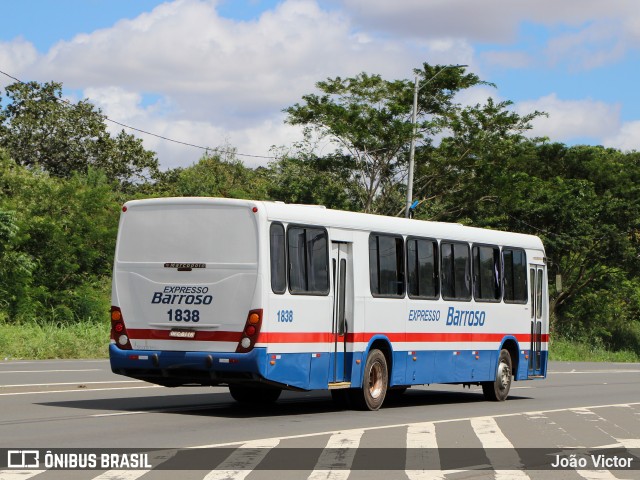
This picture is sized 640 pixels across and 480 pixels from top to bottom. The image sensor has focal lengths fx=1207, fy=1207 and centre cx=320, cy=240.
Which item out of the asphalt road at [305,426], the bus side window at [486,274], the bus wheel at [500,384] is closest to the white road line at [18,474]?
the asphalt road at [305,426]

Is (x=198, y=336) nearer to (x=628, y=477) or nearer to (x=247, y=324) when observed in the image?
(x=247, y=324)

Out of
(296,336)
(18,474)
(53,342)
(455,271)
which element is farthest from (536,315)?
(18,474)

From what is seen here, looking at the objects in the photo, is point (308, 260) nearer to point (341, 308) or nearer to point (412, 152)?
point (341, 308)

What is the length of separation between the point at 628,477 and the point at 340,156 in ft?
113

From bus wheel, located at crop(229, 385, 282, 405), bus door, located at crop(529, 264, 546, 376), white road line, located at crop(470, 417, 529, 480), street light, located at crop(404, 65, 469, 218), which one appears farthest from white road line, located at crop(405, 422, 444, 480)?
street light, located at crop(404, 65, 469, 218)

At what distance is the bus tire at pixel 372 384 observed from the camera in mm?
18109

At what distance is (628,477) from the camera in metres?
11.3

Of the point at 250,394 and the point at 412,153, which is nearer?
the point at 250,394

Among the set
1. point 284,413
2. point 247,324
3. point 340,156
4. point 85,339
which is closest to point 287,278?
point 247,324

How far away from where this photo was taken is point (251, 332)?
15.8 m

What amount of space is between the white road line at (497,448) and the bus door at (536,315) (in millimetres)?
6560

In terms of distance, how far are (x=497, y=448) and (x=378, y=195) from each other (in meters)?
33.1

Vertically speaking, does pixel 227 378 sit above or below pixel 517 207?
below

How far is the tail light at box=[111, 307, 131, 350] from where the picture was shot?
16.5m
